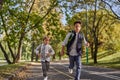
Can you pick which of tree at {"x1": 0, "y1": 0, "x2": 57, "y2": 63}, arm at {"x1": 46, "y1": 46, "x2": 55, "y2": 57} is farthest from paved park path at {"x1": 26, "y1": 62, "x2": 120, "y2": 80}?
tree at {"x1": 0, "y1": 0, "x2": 57, "y2": 63}

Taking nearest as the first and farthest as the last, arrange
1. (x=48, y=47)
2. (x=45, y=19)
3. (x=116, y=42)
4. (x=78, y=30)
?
(x=78, y=30) < (x=48, y=47) < (x=45, y=19) < (x=116, y=42)

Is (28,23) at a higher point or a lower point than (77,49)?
higher

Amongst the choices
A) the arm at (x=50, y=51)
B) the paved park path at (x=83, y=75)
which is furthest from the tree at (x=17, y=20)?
the arm at (x=50, y=51)

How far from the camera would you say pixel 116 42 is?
275ft

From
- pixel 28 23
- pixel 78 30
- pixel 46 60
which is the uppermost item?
pixel 28 23

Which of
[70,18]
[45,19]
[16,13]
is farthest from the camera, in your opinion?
[45,19]

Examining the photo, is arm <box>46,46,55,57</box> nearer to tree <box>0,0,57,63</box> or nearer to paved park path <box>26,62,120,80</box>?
paved park path <box>26,62,120,80</box>

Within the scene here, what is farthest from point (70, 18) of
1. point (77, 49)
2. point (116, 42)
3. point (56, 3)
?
point (116, 42)

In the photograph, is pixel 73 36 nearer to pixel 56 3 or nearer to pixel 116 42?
pixel 56 3

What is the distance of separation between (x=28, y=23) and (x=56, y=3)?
145 inches

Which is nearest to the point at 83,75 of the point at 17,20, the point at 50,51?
the point at 50,51

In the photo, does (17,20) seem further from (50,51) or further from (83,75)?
(50,51)

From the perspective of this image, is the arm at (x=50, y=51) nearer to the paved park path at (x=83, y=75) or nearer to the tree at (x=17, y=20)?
the paved park path at (x=83, y=75)

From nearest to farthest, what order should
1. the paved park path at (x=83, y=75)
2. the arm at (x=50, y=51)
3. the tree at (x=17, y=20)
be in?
the arm at (x=50, y=51) → the paved park path at (x=83, y=75) → the tree at (x=17, y=20)
